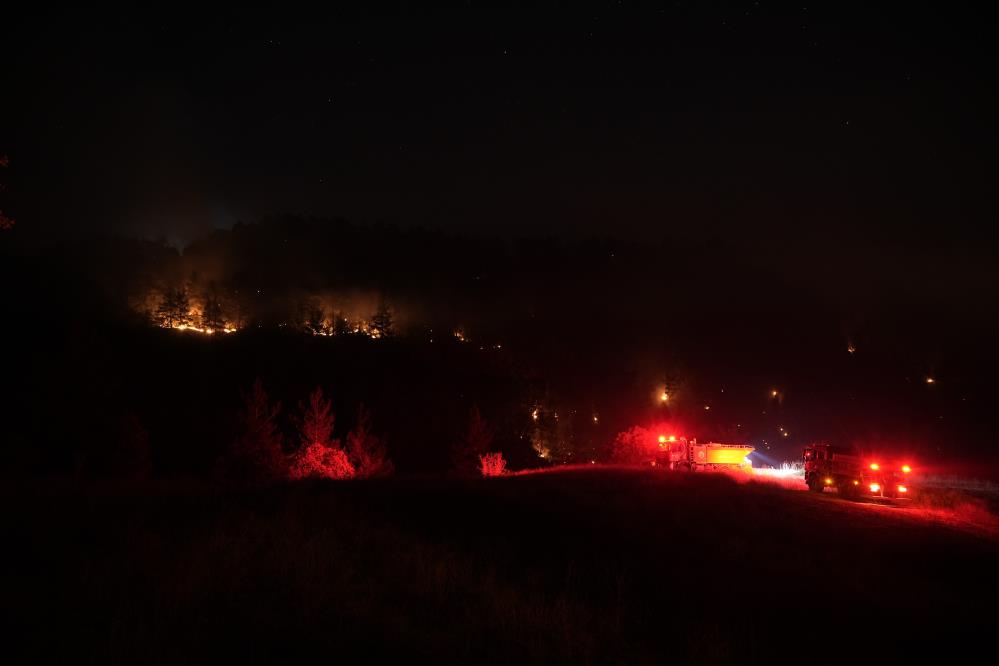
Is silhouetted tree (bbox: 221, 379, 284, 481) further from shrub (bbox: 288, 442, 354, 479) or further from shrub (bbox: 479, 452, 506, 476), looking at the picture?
shrub (bbox: 479, 452, 506, 476)

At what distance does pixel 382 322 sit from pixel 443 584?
174 meters

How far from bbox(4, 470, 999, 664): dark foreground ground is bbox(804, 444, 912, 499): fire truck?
13.4 metres

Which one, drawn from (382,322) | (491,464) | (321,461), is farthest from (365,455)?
(382,322)

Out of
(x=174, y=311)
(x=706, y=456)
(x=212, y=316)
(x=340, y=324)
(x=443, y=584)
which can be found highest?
(x=340, y=324)

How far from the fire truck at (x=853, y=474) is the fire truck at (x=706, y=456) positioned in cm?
653

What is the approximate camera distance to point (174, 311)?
509 ft

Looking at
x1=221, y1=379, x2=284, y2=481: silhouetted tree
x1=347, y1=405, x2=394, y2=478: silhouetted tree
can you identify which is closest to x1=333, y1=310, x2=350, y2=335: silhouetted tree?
x1=347, y1=405, x2=394, y2=478: silhouetted tree

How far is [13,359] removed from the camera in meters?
108

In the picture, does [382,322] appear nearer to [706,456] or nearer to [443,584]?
[706,456]

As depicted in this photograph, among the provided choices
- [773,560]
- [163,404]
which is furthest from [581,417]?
[773,560]

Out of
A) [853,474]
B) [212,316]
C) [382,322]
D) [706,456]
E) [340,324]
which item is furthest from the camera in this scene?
[382,322]

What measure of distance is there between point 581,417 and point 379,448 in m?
69.6

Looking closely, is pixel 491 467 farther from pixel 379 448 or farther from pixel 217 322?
pixel 217 322

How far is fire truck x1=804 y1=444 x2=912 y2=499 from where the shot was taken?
30.2 m
